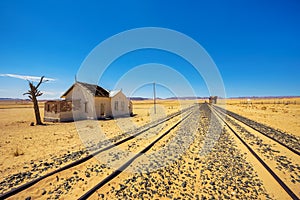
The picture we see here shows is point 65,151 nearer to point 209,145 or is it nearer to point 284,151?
point 209,145

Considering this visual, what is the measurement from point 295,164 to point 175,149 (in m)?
4.36

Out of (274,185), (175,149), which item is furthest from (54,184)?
(274,185)

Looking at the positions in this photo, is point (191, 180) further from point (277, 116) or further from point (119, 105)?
point (277, 116)

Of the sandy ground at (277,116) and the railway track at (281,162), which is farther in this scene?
the sandy ground at (277,116)

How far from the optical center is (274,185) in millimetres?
4176

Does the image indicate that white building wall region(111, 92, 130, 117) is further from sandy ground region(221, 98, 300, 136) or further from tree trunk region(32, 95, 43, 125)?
sandy ground region(221, 98, 300, 136)

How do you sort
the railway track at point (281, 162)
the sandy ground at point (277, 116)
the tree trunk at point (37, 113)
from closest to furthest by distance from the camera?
the railway track at point (281, 162) → the sandy ground at point (277, 116) → the tree trunk at point (37, 113)

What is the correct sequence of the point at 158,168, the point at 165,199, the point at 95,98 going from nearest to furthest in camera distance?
the point at 165,199 < the point at 158,168 < the point at 95,98

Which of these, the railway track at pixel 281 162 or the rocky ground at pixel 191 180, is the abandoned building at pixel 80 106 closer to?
the rocky ground at pixel 191 180

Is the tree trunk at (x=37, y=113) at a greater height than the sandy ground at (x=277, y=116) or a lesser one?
greater

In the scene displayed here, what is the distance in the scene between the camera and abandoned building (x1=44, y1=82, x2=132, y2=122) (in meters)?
19.1

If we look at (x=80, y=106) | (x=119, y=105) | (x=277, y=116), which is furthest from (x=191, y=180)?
(x=277, y=116)

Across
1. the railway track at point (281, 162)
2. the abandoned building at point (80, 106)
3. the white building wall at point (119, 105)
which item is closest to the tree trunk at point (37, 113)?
the abandoned building at point (80, 106)

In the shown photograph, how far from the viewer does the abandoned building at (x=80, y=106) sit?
19.1 m
